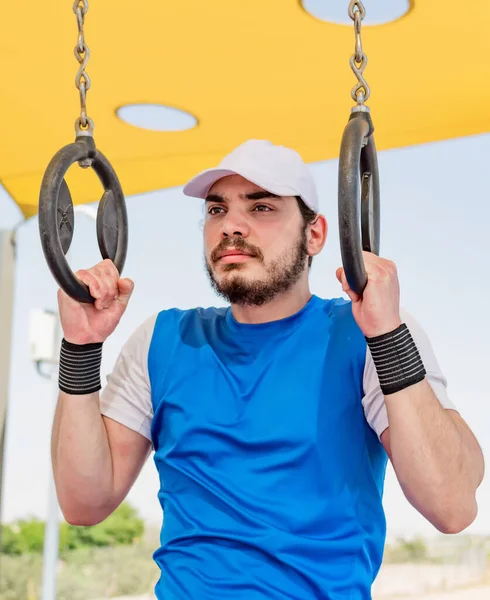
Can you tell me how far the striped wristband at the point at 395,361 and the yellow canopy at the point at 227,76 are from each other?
99 cm

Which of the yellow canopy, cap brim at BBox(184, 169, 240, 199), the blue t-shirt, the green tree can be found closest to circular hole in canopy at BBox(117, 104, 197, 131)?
the yellow canopy

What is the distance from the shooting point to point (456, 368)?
3.47 metres

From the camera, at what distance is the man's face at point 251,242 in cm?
142

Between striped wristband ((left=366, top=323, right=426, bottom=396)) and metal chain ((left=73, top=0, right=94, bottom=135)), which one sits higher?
metal chain ((left=73, top=0, right=94, bottom=135))

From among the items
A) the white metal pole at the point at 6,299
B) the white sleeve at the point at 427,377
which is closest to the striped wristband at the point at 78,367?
the white sleeve at the point at 427,377

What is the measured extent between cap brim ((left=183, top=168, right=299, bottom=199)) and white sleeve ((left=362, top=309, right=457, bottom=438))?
0.31 meters

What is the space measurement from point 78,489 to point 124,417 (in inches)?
5.9

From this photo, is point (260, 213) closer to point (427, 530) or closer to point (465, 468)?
point (465, 468)

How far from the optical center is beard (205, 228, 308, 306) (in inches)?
55.7

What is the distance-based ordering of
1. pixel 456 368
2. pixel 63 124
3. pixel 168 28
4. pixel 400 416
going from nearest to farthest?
pixel 400 416, pixel 168 28, pixel 63 124, pixel 456 368

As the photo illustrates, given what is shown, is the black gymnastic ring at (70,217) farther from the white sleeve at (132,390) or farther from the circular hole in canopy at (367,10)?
the circular hole in canopy at (367,10)

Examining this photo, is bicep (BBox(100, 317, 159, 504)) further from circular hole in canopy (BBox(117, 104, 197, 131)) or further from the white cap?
circular hole in canopy (BBox(117, 104, 197, 131))

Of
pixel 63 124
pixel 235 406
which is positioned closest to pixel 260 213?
pixel 235 406

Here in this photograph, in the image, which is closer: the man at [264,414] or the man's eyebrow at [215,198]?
the man at [264,414]
